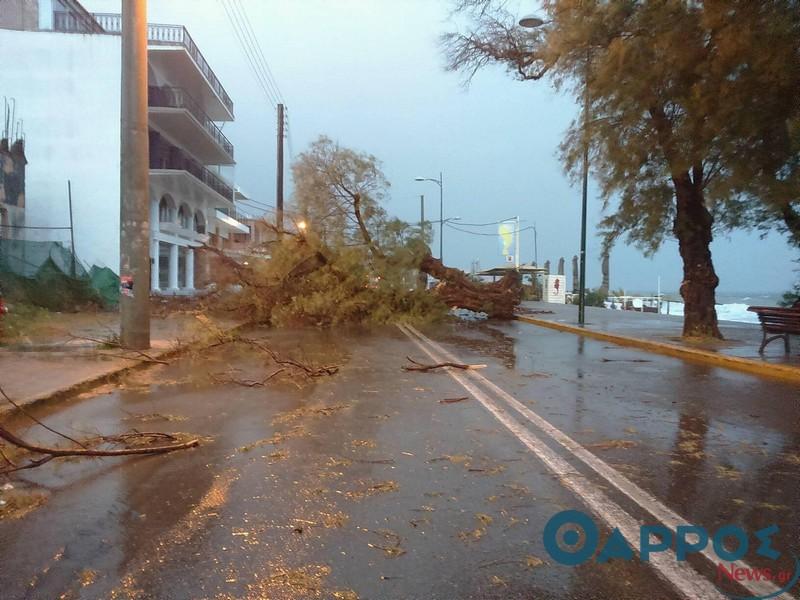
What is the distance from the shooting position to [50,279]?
770 inches

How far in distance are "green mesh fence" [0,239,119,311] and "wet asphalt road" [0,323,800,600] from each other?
1215cm

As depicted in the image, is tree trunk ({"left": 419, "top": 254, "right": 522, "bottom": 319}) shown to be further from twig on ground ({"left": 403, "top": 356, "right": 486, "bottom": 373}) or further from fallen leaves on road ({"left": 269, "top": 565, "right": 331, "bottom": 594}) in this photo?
fallen leaves on road ({"left": 269, "top": 565, "right": 331, "bottom": 594})

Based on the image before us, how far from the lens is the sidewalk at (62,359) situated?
7.98 meters

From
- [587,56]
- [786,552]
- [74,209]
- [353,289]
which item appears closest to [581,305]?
[353,289]

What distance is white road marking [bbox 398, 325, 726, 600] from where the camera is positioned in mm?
3109

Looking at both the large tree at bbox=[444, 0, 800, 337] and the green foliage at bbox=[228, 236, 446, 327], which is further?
the green foliage at bbox=[228, 236, 446, 327]

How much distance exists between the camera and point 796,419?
7.03 m

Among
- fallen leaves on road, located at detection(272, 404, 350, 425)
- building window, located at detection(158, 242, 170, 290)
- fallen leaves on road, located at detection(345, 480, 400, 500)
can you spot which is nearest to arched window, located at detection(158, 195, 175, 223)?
building window, located at detection(158, 242, 170, 290)

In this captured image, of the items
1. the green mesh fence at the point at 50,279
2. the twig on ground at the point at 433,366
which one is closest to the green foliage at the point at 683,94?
the twig on ground at the point at 433,366

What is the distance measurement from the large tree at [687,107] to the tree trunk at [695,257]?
24mm

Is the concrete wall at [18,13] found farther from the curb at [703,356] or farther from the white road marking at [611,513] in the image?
the white road marking at [611,513]

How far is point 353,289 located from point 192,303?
6.41 m

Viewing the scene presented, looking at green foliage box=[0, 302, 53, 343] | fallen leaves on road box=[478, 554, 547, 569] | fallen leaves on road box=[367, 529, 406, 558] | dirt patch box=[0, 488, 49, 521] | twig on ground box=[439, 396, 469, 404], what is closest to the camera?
fallen leaves on road box=[478, 554, 547, 569]

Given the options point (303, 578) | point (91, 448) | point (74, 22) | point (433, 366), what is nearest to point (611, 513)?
point (303, 578)
